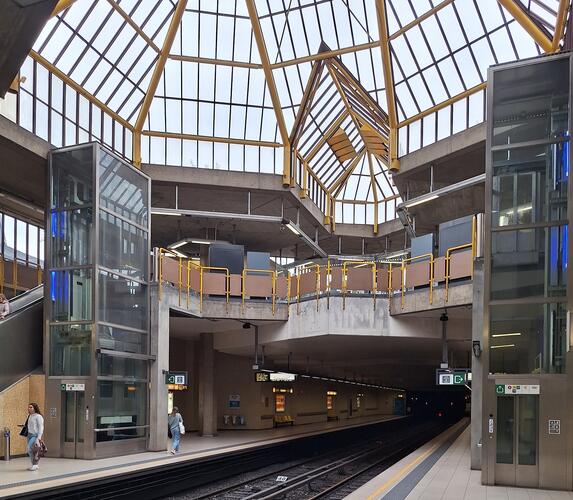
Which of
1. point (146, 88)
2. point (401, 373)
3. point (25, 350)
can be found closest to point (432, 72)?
point (146, 88)

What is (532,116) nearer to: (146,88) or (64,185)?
(64,185)

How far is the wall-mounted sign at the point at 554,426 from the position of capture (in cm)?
1338

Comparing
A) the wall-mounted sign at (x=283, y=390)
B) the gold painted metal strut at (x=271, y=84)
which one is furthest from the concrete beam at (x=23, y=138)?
the wall-mounted sign at (x=283, y=390)

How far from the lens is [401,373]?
136 feet

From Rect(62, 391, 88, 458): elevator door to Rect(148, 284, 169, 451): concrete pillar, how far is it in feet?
9.04

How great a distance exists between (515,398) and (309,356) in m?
17.8

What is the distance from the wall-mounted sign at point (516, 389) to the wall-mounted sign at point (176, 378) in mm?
10319

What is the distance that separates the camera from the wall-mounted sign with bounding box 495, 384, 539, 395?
1365 centimetres

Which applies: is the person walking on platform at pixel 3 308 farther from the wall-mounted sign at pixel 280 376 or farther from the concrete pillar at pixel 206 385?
the wall-mounted sign at pixel 280 376

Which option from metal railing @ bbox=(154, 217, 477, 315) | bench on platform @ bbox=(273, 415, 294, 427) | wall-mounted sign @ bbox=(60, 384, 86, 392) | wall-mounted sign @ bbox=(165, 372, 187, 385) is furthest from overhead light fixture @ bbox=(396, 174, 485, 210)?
bench on platform @ bbox=(273, 415, 294, 427)

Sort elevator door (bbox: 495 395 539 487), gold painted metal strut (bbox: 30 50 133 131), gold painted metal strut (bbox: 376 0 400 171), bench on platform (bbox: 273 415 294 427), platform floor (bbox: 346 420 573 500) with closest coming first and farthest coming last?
platform floor (bbox: 346 420 573 500)
elevator door (bbox: 495 395 539 487)
gold painted metal strut (bbox: 30 50 133 131)
gold painted metal strut (bbox: 376 0 400 171)
bench on platform (bbox: 273 415 294 427)

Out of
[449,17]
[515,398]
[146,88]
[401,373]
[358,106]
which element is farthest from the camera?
[401,373]

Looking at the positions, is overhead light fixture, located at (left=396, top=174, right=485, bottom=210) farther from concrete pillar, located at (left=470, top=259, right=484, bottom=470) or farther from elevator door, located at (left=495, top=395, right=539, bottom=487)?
elevator door, located at (left=495, top=395, right=539, bottom=487)

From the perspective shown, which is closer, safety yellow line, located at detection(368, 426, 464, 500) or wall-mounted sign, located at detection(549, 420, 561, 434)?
safety yellow line, located at detection(368, 426, 464, 500)
